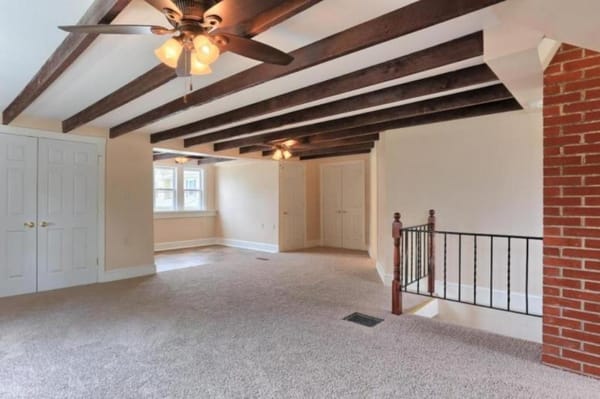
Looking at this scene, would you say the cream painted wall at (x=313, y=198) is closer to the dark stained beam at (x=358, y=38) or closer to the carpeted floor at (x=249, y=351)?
the carpeted floor at (x=249, y=351)

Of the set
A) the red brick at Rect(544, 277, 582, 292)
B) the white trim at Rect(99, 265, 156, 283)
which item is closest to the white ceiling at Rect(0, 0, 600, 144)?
the red brick at Rect(544, 277, 582, 292)

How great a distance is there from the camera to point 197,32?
178 centimetres

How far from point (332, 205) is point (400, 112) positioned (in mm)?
4306

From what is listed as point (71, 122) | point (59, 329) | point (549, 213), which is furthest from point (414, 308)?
point (71, 122)

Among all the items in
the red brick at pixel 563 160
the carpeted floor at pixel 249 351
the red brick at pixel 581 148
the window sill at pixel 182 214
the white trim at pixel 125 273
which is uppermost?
the red brick at pixel 581 148

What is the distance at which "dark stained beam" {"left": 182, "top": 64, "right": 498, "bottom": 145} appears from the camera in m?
2.86

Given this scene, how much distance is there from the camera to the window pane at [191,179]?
8438mm

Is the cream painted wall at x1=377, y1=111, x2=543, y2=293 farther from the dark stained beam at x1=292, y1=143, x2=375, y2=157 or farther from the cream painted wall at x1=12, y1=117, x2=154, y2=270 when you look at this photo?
the cream painted wall at x1=12, y1=117, x2=154, y2=270

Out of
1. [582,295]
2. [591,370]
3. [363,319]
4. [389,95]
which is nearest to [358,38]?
[389,95]

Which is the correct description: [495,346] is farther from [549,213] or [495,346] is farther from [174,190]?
[174,190]

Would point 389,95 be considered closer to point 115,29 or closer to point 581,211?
point 581,211

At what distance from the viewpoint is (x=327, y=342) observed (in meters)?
2.79

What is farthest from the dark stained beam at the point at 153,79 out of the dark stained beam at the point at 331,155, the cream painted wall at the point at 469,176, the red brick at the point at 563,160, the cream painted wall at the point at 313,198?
the cream painted wall at the point at 313,198

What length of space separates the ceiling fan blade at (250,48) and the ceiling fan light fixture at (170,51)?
24 cm
